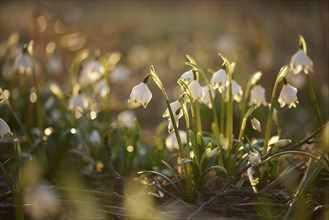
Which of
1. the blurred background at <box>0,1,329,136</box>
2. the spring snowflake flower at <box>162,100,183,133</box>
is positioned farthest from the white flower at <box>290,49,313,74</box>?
the blurred background at <box>0,1,329,136</box>

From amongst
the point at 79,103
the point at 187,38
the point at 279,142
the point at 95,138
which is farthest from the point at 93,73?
the point at 187,38

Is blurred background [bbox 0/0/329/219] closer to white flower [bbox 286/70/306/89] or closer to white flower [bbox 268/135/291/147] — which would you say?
white flower [bbox 286/70/306/89]

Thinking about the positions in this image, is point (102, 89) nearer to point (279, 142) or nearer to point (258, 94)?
point (258, 94)

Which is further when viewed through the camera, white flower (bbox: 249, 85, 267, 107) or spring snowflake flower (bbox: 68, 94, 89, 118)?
spring snowflake flower (bbox: 68, 94, 89, 118)

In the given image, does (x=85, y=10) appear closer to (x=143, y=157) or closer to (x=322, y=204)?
(x=143, y=157)

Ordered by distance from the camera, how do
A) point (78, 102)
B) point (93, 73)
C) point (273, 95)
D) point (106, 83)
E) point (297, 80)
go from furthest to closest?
point (297, 80)
point (93, 73)
point (106, 83)
point (78, 102)
point (273, 95)

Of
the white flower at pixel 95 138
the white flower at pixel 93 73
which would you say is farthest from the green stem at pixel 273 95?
the white flower at pixel 93 73
